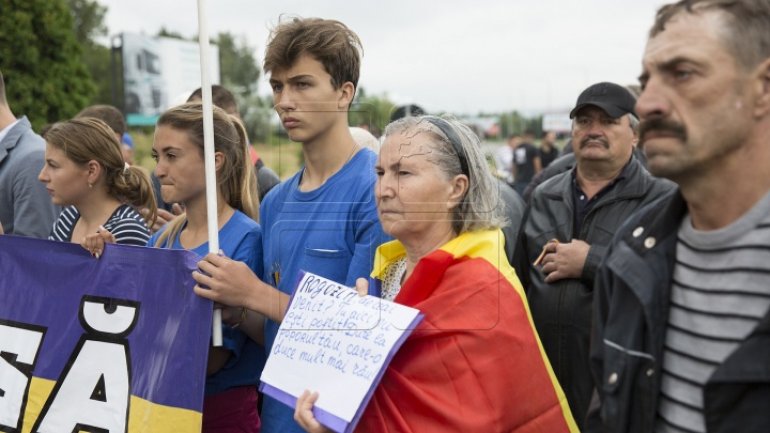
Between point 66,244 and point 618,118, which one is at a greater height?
point 618,118

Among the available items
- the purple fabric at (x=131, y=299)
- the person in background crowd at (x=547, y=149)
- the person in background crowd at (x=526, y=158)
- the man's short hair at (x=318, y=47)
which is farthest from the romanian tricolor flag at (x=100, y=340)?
the person in background crowd at (x=547, y=149)

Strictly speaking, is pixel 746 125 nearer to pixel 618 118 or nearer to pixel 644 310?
pixel 644 310

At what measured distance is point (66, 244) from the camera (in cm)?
362

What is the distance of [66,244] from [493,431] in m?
1.87

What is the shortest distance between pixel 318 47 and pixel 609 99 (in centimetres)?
136

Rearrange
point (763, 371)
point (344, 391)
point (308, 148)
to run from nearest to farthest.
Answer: point (763, 371) < point (344, 391) < point (308, 148)

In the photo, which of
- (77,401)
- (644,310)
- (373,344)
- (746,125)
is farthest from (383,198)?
(77,401)

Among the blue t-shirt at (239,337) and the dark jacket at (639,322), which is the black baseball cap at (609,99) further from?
the dark jacket at (639,322)

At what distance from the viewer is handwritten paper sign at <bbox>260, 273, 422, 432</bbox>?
8.16 feet

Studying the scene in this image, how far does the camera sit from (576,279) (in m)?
3.71

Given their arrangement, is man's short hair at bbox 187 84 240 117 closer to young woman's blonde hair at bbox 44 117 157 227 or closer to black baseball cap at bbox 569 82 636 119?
young woman's blonde hair at bbox 44 117 157 227

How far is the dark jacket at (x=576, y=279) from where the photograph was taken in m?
3.68

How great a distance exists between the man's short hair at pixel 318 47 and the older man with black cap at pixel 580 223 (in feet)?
3.59

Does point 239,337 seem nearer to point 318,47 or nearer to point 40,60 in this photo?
point 318,47
